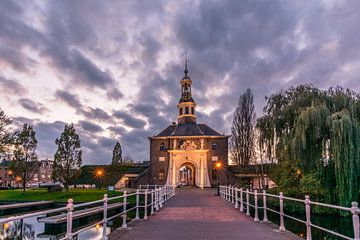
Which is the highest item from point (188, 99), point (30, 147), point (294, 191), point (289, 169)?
point (188, 99)

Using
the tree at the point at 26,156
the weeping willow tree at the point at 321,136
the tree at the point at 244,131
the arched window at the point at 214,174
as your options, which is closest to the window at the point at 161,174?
the arched window at the point at 214,174

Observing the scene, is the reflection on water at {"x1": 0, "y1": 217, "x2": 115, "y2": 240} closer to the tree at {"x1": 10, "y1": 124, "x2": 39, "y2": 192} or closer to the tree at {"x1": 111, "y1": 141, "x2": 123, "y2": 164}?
the tree at {"x1": 10, "y1": 124, "x2": 39, "y2": 192}

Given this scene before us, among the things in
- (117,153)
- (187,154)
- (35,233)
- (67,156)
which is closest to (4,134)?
(67,156)

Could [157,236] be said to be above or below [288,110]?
below

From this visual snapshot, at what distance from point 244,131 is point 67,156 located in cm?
2058

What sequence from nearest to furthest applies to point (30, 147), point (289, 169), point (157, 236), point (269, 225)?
point (157, 236) < point (269, 225) < point (289, 169) < point (30, 147)

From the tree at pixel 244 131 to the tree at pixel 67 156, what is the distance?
60.0 ft

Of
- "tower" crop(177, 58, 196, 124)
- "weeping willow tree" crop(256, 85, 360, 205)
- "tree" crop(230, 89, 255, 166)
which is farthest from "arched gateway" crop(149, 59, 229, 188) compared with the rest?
"weeping willow tree" crop(256, 85, 360, 205)

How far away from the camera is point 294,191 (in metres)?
19.6

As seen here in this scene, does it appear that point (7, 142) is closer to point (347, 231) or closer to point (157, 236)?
point (157, 236)

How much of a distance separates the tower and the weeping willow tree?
27.2 meters

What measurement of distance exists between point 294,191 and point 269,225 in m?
Result: 11.9

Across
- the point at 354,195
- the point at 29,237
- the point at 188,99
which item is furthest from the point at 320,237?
the point at 188,99

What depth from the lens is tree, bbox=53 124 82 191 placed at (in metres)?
33.2
